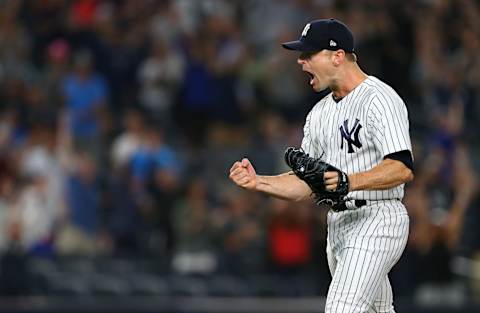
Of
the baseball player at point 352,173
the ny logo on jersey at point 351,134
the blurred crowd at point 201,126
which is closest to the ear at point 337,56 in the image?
the baseball player at point 352,173

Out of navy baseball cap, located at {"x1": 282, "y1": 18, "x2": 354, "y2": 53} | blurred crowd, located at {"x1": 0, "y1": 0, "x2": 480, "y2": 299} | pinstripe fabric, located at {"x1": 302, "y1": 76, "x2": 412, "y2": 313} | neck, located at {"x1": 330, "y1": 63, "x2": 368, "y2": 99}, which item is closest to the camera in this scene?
pinstripe fabric, located at {"x1": 302, "y1": 76, "x2": 412, "y2": 313}

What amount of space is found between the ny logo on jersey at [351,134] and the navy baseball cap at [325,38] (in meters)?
0.38

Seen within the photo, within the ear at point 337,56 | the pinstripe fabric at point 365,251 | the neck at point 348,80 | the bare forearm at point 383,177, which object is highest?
the ear at point 337,56

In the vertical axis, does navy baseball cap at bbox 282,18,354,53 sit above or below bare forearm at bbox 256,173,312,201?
above

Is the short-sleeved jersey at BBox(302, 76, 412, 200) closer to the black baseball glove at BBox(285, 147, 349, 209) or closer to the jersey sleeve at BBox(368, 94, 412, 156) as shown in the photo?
the jersey sleeve at BBox(368, 94, 412, 156)

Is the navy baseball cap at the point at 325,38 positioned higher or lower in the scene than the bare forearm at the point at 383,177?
higher

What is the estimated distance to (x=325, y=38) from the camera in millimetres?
5699

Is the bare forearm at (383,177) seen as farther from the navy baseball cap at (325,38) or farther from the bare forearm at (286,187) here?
the navy baseball cap at (325,38)

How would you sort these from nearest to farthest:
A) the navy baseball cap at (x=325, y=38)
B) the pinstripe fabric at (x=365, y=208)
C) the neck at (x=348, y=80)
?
the pinstripe fabric at (x=365, y=208), the navy baseball cap at (x=325, y=38), the neck at (x=348, y=80)

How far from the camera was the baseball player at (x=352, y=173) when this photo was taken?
18.1 ft

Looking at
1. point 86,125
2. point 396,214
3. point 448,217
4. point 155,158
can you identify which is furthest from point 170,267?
point 396,214

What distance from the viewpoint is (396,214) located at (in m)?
5.74

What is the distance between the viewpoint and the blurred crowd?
1109cm

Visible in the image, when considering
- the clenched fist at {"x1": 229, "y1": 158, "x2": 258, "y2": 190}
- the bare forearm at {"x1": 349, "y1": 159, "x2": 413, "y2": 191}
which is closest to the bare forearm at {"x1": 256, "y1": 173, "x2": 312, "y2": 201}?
the clenched fist at {"x1": 229, "y1": 158, "x2": 258, "y2": 190}
